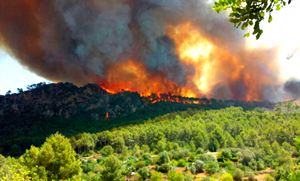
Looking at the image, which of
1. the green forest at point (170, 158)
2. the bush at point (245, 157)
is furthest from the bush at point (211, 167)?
the bush at point (245, 157)

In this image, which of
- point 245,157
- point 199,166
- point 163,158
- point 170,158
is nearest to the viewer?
point 199,166

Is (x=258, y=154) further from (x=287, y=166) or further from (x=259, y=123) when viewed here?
(x=259, y=123)

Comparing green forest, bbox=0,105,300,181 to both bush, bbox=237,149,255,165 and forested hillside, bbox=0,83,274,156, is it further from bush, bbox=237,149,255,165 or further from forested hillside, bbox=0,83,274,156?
forested hillside, bbox=0,83,274,156

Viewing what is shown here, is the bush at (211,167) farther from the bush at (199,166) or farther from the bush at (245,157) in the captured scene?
the bush at (245,157)

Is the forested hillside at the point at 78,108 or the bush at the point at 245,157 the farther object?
the forested hillside at the point at 78,108

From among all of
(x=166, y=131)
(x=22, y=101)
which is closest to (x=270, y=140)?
(x=166, y=131)

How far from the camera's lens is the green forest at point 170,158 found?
21.7 metres

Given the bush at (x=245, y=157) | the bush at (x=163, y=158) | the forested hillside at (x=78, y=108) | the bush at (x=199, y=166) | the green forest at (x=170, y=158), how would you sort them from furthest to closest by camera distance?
the forested hillside at (x=78, y=108) < the bush at (x=163, y=158) < the bush at (x=245, y=157) < the bush at (x=199, y=166) < the green forest at (x=170, y=158)

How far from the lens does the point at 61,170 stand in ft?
70.3

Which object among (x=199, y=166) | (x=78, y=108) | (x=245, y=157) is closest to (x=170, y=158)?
(x=199, y=166)

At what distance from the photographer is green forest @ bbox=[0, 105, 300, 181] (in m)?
21.7

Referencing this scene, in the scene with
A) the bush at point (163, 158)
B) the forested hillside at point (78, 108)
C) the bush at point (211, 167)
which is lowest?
the bush at point (211, 167)

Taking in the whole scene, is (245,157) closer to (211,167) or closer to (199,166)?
(211,167)

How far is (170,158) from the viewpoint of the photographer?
58.2 metres
